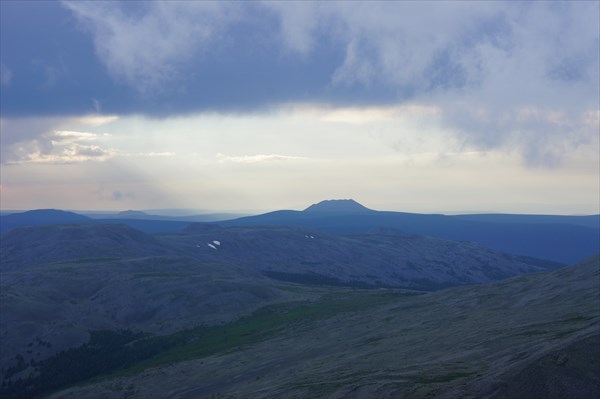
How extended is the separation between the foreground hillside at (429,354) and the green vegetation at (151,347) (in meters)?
4.64

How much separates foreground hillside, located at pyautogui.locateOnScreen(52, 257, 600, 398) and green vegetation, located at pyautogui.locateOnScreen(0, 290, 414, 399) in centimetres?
464

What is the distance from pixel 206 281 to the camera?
535ft

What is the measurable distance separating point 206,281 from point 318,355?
278 feet

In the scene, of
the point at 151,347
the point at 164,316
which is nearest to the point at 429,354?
the point at 151,347

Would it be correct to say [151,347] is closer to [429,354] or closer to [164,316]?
[164,316]

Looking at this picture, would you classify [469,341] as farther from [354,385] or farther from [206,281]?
[206,281]

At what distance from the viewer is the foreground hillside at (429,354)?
44.5m

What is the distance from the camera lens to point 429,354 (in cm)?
6675

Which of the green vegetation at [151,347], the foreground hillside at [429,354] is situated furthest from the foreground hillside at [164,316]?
the foreground hillside at [429,354]

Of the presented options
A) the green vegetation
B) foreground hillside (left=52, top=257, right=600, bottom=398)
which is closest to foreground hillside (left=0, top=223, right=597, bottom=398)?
the green vegetation

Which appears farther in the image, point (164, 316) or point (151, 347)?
point (164, 316)

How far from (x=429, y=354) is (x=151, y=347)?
62.5m

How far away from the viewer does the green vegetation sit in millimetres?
93688

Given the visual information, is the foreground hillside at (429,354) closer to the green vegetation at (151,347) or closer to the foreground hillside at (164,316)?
the foreground hillside at (164,316)
